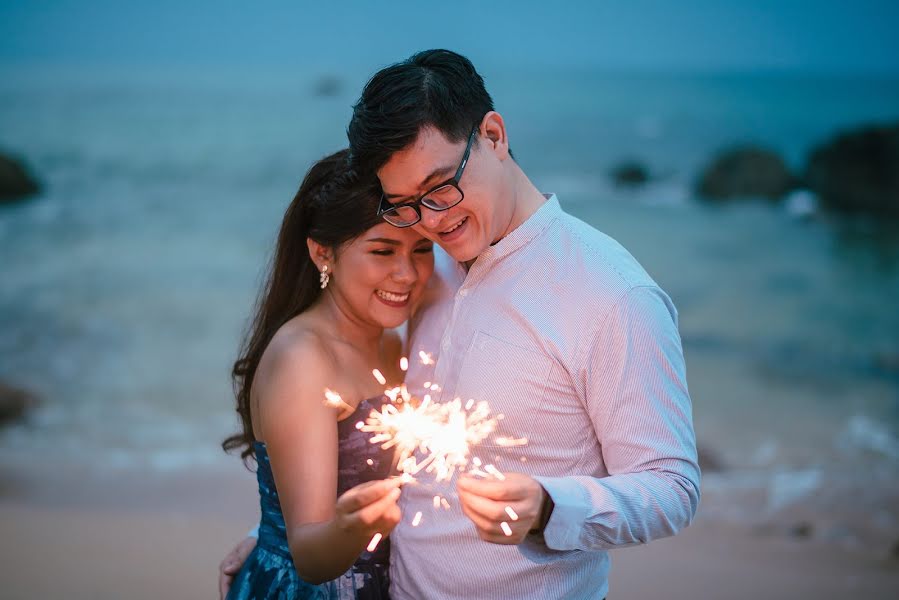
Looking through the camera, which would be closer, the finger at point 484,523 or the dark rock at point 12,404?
the finger at point 484,523

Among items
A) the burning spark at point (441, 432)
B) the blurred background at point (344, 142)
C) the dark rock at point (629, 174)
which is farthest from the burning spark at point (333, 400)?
the dark rock at point (629, 174)

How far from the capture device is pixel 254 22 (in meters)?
19.6

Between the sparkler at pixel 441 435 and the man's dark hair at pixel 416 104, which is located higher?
the man's dark hair at pixel 416 104

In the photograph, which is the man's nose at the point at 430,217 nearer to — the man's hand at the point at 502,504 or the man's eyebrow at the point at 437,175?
the man's eyebrow at the point at 437,175

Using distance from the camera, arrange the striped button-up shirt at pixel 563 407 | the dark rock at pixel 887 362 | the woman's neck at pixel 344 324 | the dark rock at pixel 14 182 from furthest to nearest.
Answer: the dark rock at pixel 14 182, the dark rock at pixel 887 362, the woman's neck at pixel 344 324, the striped button-up shirt at pixel 563 407

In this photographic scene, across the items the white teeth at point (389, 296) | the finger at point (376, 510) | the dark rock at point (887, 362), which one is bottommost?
the finger at point (376, 510)

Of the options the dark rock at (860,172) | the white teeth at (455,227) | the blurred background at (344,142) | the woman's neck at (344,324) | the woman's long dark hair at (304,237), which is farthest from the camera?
the dark rock at (860,172)

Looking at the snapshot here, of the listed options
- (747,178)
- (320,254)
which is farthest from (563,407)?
(747,178)

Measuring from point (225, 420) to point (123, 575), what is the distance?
3.24 meters

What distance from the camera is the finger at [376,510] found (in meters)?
1.83

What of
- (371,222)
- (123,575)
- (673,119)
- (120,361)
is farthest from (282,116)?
(371,222)

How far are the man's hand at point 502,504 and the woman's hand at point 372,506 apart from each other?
Answer: 149 mm

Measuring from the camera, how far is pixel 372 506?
1836 mm

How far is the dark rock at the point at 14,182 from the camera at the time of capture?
15.0 meters
